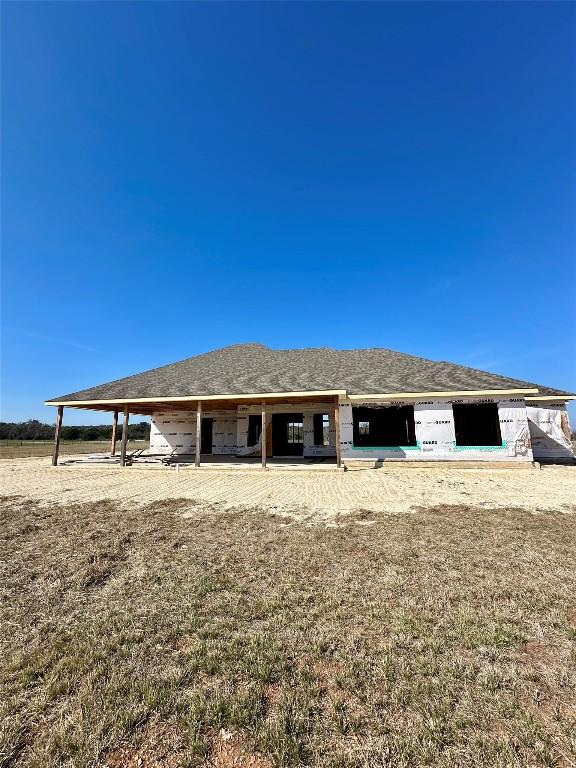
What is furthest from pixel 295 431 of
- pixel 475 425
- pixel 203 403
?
pixel 475 425

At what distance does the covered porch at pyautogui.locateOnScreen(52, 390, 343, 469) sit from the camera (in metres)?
16.6

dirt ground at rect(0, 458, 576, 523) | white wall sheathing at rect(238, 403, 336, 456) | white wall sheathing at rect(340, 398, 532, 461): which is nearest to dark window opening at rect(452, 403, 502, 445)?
white wall sheathing at rect(340, 398, 532, 461)

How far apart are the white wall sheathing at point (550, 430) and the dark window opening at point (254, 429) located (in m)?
14.1

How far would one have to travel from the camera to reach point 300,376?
52.3 feet

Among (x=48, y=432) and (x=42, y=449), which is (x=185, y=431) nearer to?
(x=42, y=449)

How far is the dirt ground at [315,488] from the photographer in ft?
25.3

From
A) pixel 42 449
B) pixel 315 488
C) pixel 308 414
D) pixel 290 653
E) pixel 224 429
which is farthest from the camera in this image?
pixel 42 449

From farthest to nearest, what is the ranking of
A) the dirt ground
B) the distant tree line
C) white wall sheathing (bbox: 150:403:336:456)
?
the distant tree line < white wall sheathing (bbox: 150:403:336:456) < the dirt ground

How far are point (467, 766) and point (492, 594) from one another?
2.15 m

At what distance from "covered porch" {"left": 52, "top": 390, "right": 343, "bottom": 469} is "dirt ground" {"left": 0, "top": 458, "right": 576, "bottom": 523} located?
2988 mm

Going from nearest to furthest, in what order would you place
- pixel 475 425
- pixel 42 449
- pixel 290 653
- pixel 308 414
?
pixel 290 653 < pixel 308 414 < pixel 475 425 < pixel 42 449

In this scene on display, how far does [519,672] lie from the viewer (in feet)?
7.95

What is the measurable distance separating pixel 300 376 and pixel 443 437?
685cm

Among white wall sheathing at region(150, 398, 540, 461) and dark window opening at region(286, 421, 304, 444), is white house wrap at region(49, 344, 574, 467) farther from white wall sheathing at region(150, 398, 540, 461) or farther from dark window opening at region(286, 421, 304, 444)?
dark window opening at region(286, 421, 304, 444)
